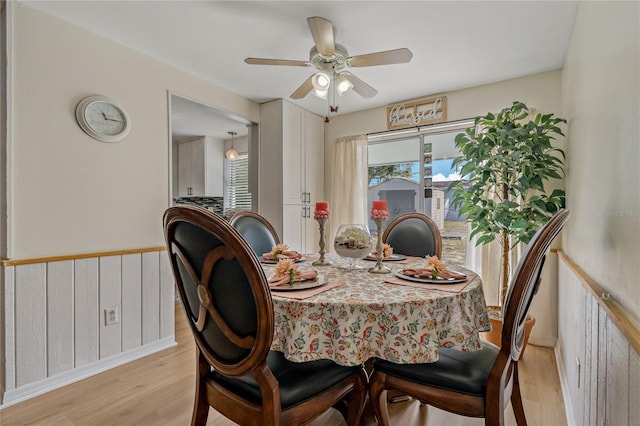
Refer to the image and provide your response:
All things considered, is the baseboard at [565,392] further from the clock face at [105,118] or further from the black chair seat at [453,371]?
the clock face at [105,118]

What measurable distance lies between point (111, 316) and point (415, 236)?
2333mm

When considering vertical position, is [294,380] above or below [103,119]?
below

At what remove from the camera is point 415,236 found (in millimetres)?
2365

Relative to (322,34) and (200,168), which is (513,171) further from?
(200,168)

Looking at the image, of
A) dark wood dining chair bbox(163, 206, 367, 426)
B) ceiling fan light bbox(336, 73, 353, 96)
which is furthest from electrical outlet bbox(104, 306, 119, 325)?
ceiling fan light bbox(336, 73, 353, 96)

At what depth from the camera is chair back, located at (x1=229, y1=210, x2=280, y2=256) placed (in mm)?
2303

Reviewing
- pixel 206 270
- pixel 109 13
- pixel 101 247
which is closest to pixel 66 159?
pixel 101 247

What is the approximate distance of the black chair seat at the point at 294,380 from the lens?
1030mm

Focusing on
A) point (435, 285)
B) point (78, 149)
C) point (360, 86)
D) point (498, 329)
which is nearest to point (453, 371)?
point (435, 285)

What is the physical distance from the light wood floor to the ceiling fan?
2030 mm

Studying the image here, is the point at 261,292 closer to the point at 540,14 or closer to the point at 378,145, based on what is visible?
the point at 540,14

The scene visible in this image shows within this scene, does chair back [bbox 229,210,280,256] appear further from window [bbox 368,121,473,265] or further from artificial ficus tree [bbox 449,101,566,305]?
window [bbox 368,121,473,265]

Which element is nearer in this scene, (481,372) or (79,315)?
(481,372)

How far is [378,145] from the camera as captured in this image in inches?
151
